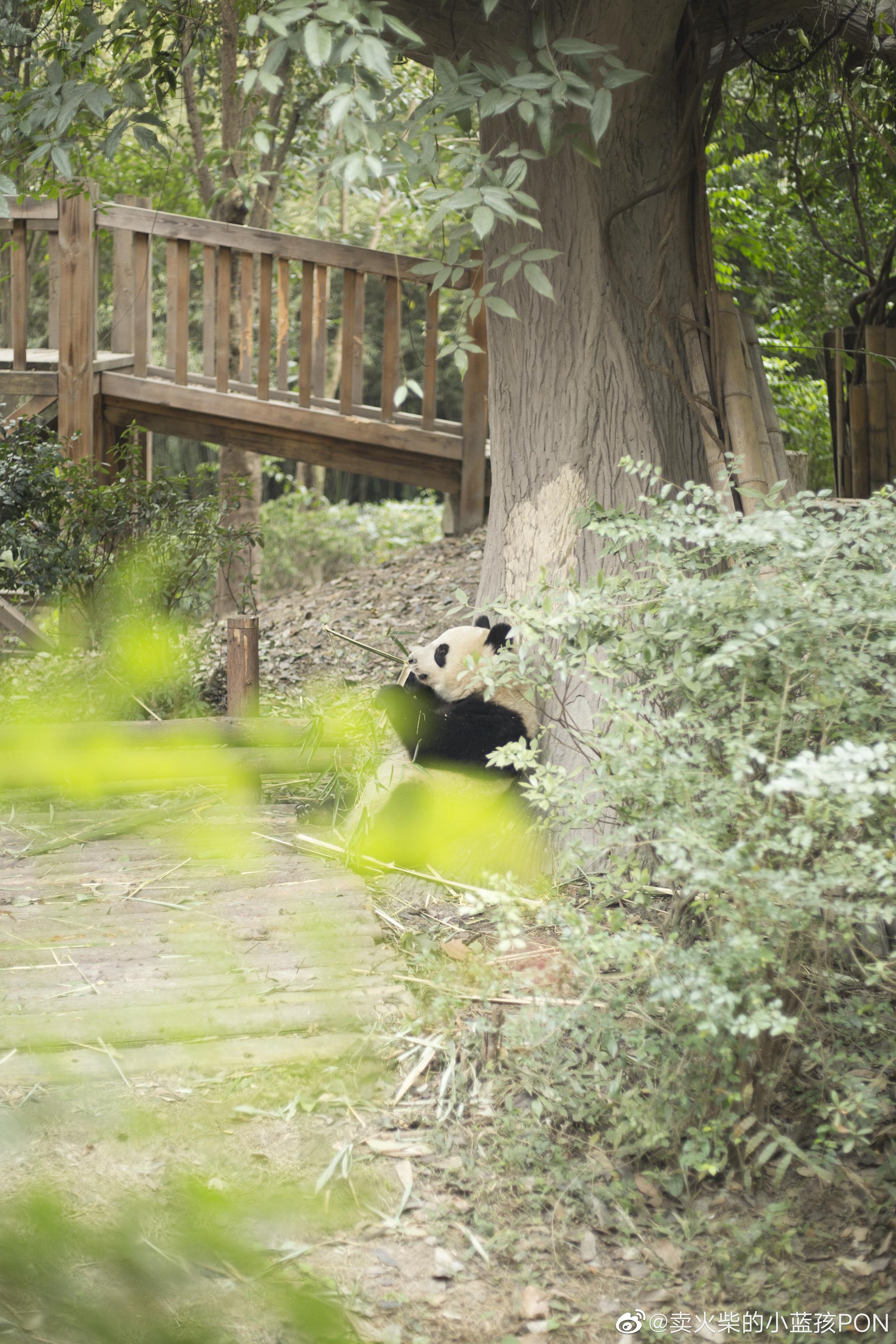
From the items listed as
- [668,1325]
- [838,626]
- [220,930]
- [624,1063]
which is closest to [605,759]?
[838,626]

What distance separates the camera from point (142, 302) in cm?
756

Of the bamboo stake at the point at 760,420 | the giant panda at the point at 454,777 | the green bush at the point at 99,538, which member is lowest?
the giant panda at the point at 454,777

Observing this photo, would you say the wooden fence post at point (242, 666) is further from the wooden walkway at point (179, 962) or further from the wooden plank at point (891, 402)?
the wooden plank at point (891, 402)

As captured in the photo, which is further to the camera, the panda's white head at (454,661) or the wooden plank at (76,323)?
the wooden plank at (76,323)

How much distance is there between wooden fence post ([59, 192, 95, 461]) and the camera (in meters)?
7.10

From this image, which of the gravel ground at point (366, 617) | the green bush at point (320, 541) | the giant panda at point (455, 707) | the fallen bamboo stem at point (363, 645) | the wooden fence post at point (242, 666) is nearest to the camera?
the giant panda at point (455, 707)

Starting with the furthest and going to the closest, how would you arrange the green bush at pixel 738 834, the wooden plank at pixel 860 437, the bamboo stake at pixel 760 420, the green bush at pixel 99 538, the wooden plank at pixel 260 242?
the wooden plank at pixel 260 242 < the green bush at pixel 99 538 < the wooden plank at pixel 860 437 < the bamboo stake at pixel 760 420 < the green bush at pixel 738 834

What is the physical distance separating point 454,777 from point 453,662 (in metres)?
0.40

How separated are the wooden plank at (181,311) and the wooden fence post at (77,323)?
56 cm

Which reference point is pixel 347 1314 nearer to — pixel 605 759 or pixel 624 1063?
pixel 624 1063

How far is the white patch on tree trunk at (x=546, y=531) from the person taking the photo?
151 inches

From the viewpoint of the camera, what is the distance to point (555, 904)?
235cm

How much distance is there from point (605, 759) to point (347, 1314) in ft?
3.81

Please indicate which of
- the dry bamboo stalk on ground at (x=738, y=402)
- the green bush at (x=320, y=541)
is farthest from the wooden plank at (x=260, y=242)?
the green bush at (x=320, y=541)
